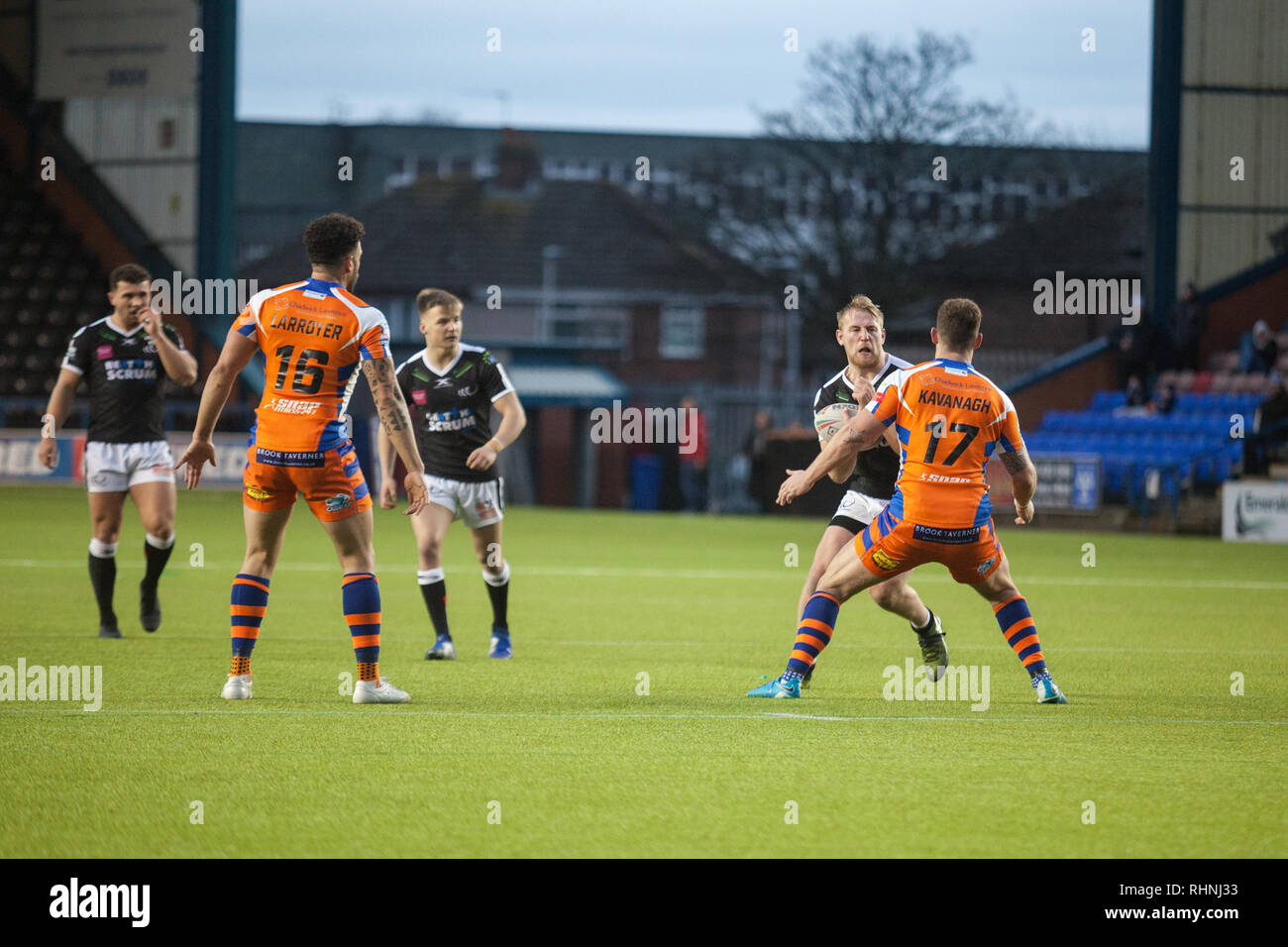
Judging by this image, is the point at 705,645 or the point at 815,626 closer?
the point at 815,626

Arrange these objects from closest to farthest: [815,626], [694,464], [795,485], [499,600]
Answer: [795,485], [815,626], [499,600], [694,464]

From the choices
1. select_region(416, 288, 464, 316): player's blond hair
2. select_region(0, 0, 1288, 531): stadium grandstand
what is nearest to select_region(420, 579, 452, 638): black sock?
select_region(416, 288, 464, 316): player's blond hair

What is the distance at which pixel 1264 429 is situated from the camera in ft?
85.5

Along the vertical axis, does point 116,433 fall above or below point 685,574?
above

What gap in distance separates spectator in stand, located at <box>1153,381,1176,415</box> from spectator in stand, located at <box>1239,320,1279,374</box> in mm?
1750

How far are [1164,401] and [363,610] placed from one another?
24.9m

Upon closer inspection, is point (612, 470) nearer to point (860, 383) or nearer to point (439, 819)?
point (860, 383)

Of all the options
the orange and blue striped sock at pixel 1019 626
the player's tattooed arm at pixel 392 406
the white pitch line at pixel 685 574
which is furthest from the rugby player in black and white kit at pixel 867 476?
the white pitch line at pixel 685 574

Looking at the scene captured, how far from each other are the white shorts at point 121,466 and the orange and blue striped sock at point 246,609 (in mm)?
3140

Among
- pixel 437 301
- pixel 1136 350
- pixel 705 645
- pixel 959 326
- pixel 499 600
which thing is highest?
pixel 1136 350

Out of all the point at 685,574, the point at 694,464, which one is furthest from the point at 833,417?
the point at 694,464

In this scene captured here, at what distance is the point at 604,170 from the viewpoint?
65750 mm

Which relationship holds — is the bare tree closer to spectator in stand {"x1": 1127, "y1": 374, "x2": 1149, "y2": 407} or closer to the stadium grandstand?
the stadium grandstand

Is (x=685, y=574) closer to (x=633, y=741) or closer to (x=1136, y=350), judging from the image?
(x=633, y=741)
